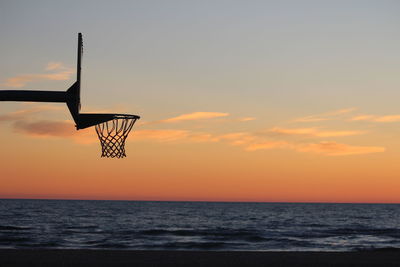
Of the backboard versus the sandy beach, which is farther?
the sandy beach

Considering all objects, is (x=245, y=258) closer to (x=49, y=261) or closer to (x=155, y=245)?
(x=49, y=261)

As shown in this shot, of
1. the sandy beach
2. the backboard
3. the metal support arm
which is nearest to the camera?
the metal support arm

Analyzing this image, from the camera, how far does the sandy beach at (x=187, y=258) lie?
14906 mm

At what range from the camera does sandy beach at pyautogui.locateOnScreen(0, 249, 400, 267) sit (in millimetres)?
14906

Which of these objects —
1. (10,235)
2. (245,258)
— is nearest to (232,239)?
(10,235)

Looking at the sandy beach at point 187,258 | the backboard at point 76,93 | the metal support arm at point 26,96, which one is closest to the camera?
the metal support arm at point 26,96

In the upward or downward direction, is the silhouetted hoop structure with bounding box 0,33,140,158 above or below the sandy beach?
above

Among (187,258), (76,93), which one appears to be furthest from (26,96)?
(187,258)

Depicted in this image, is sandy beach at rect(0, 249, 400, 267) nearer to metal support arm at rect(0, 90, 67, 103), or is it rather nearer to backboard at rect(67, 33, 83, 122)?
backboard at rect(67, 33, 83, 122)

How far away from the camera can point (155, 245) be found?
35188 millimetres

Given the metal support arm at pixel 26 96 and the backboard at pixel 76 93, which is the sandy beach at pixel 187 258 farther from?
the metal support arm at pixel 26 96

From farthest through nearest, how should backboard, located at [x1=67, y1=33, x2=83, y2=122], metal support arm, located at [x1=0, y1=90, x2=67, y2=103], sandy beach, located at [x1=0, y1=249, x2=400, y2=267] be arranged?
sandy beach, located at [x1=0, y1=249, x2=400, y2=267] < backboard, located at [x1=67, y1=33, x2=83, y2=122] < metal support arm, located at [x1=0, y1=90, x2=67, y2=103]

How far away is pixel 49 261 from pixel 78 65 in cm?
597

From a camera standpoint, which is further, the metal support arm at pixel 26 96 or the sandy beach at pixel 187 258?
the sandy beach at pixel 187 258
